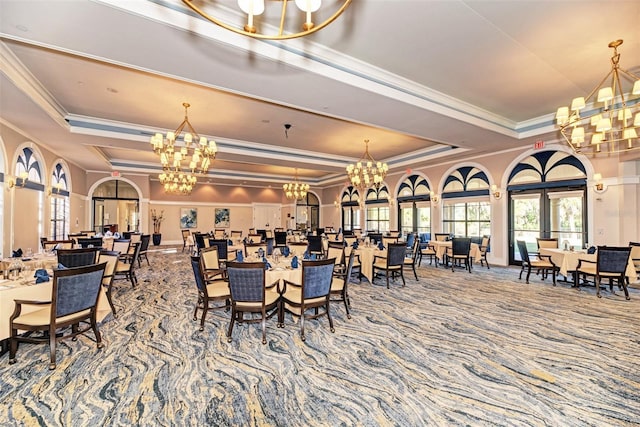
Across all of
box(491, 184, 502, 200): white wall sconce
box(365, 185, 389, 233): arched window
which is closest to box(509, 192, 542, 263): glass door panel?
box(491, 184, 502, 200): white wall sconce

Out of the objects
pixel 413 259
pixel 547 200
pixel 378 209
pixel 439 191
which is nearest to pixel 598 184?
pixel 547 200

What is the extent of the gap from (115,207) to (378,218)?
12.6 metres

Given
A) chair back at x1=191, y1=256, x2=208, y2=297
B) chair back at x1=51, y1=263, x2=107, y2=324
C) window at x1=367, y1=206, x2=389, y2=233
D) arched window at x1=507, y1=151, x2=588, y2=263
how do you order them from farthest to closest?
1. window at x1=367, y1=206, x2=389, y2=233
2. arched window at x1=507, y1=151, x2=588, y2=263
3. chair back at x1=191, y1=256, x2=208, y2=297
4. chair back at x1=51, y1=263, x2=107, y2=324

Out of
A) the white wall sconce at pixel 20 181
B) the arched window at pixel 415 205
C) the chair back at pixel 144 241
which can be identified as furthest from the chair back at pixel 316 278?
the arched window at pixel 415 205

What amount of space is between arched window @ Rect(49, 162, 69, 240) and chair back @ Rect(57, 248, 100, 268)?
5.61m

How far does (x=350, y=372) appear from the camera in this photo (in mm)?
2965

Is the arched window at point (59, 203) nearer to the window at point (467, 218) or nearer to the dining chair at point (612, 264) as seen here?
the window at point (467, 218)

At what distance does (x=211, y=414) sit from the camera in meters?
2.34

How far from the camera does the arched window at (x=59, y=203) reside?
935 cm

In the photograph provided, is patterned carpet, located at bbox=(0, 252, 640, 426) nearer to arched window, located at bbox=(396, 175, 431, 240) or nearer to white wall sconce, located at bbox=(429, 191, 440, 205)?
white wall sconce, located at bbox=(429, 191, 440, 205)

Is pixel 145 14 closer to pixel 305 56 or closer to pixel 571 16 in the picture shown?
pixel 305 56

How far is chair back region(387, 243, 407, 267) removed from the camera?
6.44m

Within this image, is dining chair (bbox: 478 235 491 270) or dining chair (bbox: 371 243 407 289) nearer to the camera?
dining chair (bbox: 371 243 407 289)

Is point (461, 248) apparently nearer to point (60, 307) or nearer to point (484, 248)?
point (484, 248)
